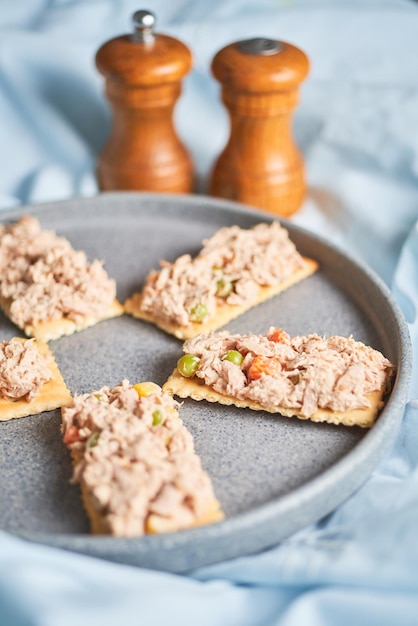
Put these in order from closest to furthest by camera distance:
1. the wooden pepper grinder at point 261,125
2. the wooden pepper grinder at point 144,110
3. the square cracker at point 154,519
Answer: the square cracker at point 154,519 → the wooden pepper grinder at point 261,125 → the wooden pepper grinder at point 144,110

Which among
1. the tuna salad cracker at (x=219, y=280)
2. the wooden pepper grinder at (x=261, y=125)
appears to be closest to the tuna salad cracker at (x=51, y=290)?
the tuna salad cracker at (x=219, y=280)

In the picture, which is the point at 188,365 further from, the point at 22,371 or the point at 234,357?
the point at 22,371

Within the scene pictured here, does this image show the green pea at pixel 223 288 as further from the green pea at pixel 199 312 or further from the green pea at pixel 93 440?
the green pea at pixel 93 440

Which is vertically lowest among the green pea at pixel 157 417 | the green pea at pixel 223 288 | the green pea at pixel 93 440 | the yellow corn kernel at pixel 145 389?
the green pea at pixel 223 288

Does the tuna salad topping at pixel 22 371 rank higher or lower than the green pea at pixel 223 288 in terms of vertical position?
higher

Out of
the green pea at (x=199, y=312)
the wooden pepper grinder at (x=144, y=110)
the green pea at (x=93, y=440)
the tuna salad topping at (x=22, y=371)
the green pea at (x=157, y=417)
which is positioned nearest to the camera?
the green pea at (x=93, y=440)

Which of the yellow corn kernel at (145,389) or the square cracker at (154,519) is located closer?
the square cracker at (154,519)
